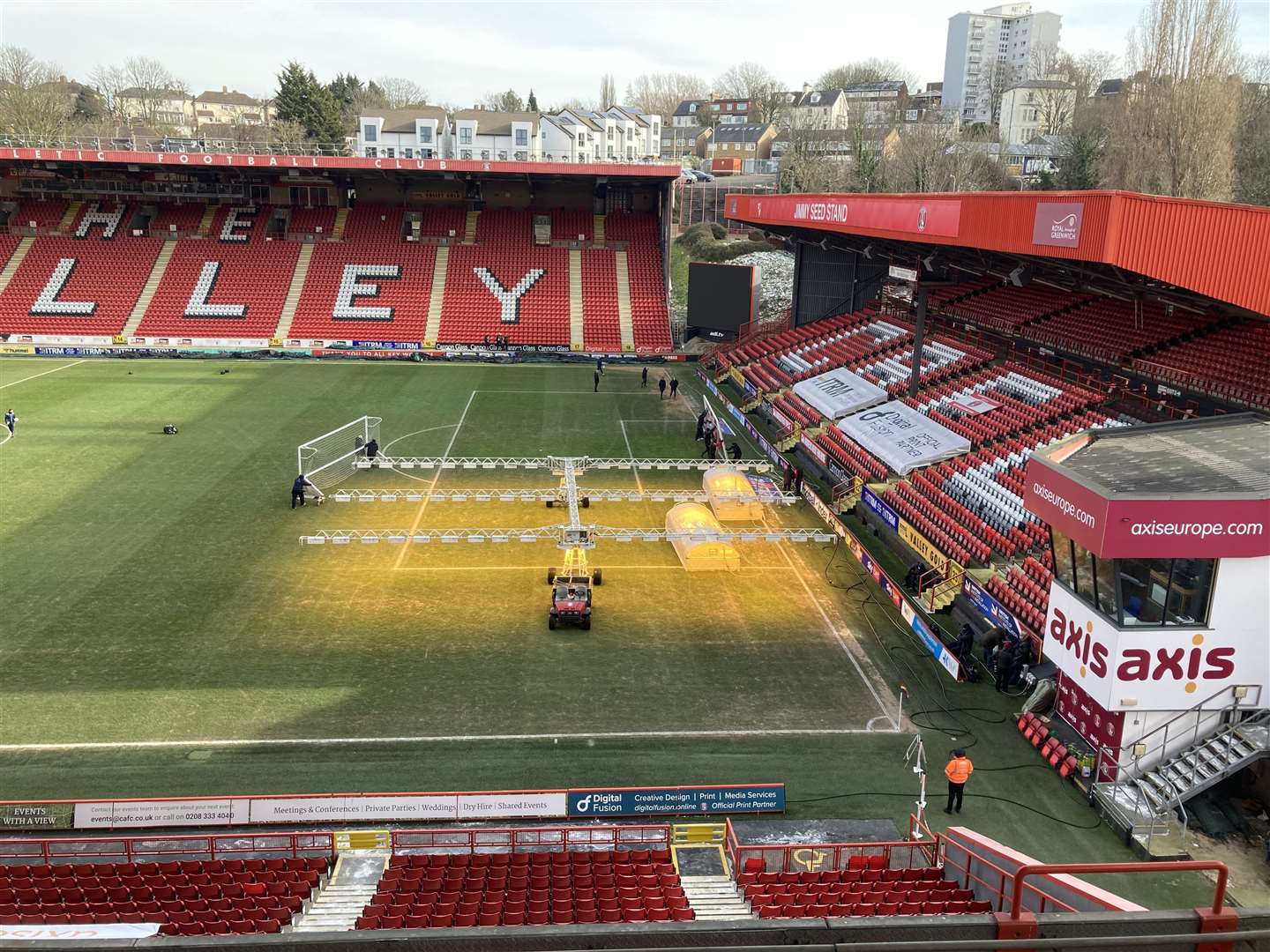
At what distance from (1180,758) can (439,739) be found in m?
13.8

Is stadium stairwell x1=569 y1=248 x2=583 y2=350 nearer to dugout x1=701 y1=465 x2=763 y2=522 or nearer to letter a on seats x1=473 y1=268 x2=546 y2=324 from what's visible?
letter a on seats x1=473 y1=268 x2=546 y2=324

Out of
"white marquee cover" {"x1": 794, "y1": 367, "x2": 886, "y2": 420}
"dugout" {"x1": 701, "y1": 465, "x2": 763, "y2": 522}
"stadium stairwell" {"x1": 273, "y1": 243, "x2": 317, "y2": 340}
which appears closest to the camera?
"dugout" {"x1": 701, "y1": 465, "x2": 763, "y2": 522}

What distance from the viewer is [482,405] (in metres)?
48.4

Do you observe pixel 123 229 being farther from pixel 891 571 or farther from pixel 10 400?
pixel 891 571

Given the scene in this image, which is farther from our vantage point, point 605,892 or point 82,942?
point 605,892

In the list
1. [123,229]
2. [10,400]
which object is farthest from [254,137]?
[10,400]

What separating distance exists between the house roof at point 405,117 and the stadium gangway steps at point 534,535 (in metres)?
80.8

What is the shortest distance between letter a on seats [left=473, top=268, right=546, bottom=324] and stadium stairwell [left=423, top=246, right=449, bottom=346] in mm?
2378

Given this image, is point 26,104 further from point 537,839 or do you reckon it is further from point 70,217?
point 537,839

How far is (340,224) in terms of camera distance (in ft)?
229

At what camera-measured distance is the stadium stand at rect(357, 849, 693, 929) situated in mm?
10953

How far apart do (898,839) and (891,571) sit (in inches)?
509

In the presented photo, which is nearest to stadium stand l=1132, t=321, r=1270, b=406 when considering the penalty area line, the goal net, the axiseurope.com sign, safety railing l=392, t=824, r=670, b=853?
the penalty area line

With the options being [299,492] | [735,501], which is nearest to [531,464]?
[299,492]
